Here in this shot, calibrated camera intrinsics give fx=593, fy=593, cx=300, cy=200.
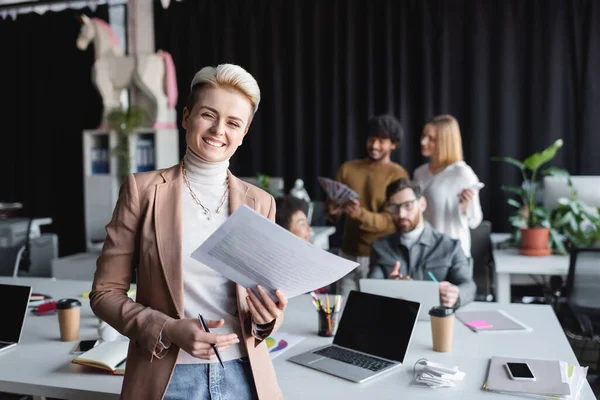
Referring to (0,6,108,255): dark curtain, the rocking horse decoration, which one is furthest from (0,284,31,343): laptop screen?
(0,6,108,255): dark curtain

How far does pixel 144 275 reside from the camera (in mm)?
1132

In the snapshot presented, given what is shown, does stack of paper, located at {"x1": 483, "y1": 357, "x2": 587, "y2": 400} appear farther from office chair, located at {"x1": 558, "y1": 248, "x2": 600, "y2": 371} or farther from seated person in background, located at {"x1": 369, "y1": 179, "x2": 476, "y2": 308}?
office chair, located at {"x1": 558, "y1": 248, "x2": 600, "y2": 371}

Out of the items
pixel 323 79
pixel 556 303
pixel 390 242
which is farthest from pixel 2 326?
pixel 323 79

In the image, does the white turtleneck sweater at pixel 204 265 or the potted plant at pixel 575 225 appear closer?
the white turtleneck sweater at pixel 204 265

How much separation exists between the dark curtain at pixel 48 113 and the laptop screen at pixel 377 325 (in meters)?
5.66

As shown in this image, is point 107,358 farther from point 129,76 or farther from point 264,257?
point 129,76

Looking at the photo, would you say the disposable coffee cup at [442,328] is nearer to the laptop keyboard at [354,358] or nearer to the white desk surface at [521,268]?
the laptop keyboard at [354,358]

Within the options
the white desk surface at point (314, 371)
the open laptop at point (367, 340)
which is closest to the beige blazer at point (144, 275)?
the white desk surface at point (314, 371)

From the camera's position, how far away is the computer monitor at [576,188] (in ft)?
12.5

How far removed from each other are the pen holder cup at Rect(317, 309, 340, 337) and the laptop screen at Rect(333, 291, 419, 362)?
106mm

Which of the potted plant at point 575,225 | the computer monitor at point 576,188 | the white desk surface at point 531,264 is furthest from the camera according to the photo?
the computer monitor at point 576,188

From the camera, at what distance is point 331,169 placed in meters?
6.02

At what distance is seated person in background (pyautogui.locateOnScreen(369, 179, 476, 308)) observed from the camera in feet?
8.66

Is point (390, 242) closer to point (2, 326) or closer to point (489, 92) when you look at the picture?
point (2, 326)
